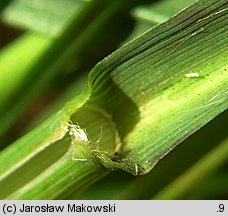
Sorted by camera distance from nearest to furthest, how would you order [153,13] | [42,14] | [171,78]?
[171,78] < [153,13] < [42,14]

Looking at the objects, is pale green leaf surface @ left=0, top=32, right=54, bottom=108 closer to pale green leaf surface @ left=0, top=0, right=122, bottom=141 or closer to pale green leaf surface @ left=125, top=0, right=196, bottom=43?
pale green leaf surface @ left=0, top=0, right=122, bottom=141

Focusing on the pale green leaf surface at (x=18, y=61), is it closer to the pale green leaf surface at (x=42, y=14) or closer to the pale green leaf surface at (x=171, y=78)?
the pale green leaf surface at (x=42, y=14)

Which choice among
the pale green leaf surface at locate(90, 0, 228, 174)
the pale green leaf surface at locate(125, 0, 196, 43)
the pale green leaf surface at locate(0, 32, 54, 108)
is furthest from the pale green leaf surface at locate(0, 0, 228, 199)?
the pale green leaf surface at locate(0, 32, 54, 108)

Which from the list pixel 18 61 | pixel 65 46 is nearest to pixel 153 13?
pixel 65 46

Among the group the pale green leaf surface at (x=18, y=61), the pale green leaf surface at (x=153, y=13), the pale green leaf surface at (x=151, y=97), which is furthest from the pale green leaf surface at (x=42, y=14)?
the pale green leaf surface at (x=151, y=97)

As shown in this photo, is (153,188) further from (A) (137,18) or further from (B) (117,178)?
(A) (137,18)

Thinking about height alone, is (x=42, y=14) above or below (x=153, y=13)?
above

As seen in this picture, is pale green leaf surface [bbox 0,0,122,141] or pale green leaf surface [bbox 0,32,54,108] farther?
pale green leaf surface [bbox 0,32,54,108]

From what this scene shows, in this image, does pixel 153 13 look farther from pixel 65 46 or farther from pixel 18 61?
pixel 18 61

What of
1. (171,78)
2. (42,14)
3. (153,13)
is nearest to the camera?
(171,78)

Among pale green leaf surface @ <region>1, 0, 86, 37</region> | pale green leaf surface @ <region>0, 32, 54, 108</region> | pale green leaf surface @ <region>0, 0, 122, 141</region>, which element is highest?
pale green leaf surface @ <region>1, 0, 86, 37</region>

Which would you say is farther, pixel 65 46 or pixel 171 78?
pixel 65 46

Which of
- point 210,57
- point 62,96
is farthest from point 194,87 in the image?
point 62,96

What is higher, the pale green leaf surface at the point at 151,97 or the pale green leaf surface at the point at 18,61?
the pale green leaf surface at the point at 18,61
